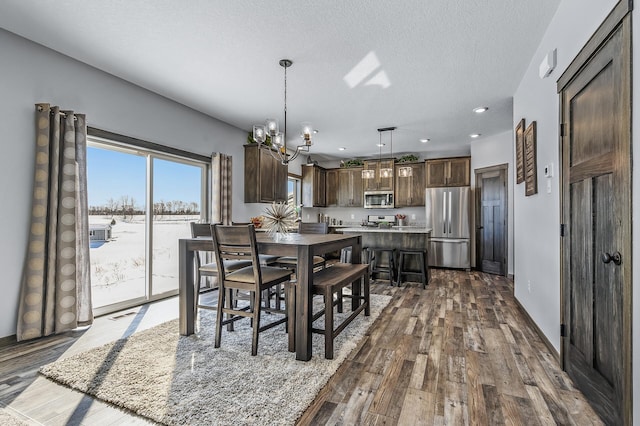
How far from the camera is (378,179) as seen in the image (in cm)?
769

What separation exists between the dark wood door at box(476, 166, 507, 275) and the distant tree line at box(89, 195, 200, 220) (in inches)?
206

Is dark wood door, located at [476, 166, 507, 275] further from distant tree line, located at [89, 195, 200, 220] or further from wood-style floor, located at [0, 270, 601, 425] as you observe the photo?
distant tree line, located at [89, 195, 200, 220]

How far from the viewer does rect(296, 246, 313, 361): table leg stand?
2.35 meters

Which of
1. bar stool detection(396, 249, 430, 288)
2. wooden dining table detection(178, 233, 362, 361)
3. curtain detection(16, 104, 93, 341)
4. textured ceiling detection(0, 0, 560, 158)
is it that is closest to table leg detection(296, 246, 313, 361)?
wooden dining table detection(178, 233, 362, 361)

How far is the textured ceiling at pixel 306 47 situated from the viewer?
2.34m

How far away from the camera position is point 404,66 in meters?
3.25

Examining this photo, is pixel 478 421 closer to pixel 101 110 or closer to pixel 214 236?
pixel 214 236

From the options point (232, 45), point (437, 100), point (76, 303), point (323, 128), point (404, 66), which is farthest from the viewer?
point (323, 128)

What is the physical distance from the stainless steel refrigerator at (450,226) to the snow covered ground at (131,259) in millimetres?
4813

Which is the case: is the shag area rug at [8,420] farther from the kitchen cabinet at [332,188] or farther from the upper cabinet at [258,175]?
the kitchen cabinet at [332,188]

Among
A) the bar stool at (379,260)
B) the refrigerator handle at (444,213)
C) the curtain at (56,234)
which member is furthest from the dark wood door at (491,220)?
the curtain at (56,234)

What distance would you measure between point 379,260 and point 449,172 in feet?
8.82

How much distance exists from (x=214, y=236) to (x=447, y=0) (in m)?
2.41

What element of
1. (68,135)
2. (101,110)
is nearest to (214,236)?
(68,135)
